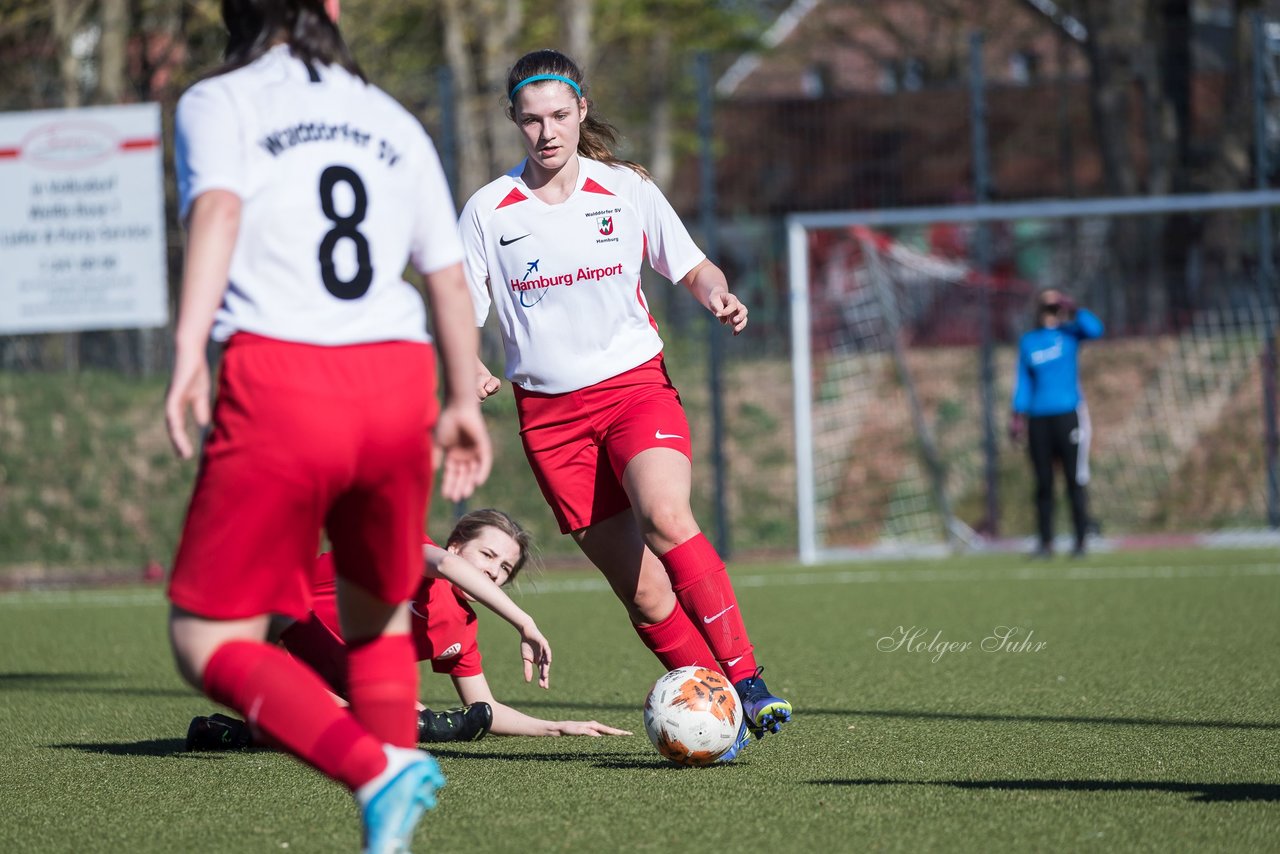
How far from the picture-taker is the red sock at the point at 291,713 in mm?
2799

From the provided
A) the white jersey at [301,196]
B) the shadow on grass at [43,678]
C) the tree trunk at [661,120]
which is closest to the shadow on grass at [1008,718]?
the shadow on grass at [43,678]

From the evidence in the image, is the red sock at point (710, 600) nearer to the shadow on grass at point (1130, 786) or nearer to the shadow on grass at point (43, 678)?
the shadow on grass at point (1130, 786)

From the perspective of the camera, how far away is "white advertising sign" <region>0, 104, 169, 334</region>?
1185 cm

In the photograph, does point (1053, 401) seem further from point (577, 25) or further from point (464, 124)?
point (577, 25)

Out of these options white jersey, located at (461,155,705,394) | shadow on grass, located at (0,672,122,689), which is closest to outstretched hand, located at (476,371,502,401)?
white jersey, located at (461,155,705,394)

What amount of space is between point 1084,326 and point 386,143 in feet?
32.3

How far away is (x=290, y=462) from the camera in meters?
2.71

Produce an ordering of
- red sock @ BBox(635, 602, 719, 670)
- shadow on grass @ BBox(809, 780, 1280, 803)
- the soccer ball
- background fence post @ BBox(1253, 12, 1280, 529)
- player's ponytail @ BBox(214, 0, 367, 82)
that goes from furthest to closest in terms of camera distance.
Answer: background fence post @ BBox(1253, 12, 1280, 529), red sock @ BBox(635, 602, 719, 670), the soccer ball, shadow on grass @ BBox(809, 780, 1280, 803), player's ponytail @ BBox(214, 0, 367, 82)

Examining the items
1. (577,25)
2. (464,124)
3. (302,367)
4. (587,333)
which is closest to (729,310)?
(587,333)

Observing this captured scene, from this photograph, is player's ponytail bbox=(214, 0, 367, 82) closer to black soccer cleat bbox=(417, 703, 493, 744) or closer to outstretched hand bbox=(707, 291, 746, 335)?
outstretched hand bbox=(707, 291, 746, 335)

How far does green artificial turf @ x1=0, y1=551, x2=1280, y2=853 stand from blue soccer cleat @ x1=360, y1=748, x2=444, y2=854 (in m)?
0.78

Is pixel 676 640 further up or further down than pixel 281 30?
further down

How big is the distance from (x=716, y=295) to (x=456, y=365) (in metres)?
1.72

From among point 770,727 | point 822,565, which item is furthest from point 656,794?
point 822,565
